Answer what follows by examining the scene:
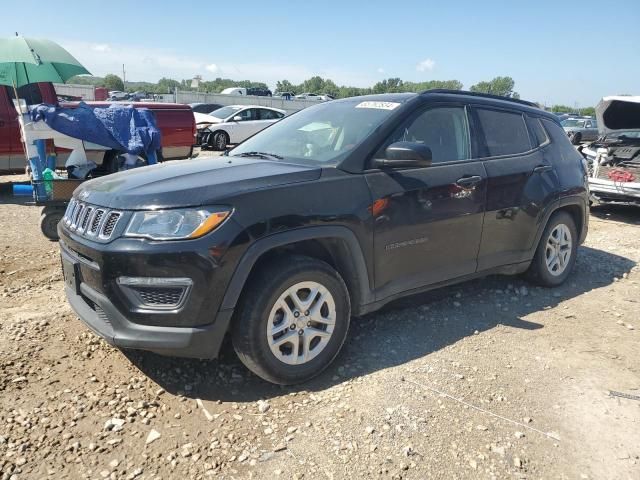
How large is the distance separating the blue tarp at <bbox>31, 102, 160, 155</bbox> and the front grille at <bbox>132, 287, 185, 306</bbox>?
4.99 m

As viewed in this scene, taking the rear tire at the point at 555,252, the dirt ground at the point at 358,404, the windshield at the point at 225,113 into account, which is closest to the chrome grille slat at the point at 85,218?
the dirt ground at the point at 358,404

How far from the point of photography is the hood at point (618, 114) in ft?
27.4

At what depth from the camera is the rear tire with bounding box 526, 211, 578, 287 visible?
469 cm

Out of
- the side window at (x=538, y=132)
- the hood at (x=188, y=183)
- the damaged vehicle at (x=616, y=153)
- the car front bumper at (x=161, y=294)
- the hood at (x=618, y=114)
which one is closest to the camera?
the car front bumper at (x=161, y=294)

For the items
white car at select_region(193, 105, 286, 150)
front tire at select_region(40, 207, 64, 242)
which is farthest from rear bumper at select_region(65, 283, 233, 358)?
white car at select_region(193, 105, 286, 150)

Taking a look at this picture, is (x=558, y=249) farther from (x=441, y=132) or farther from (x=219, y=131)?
(x=219, y=131)

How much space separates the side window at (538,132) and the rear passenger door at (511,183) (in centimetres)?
1

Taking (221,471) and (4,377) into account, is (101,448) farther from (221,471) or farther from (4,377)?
(4,377)

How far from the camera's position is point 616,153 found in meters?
8.85

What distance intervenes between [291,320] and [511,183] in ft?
7.51

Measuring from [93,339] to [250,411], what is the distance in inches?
55.1

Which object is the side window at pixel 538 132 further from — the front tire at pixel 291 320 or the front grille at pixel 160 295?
the front grille at pixel 160 295

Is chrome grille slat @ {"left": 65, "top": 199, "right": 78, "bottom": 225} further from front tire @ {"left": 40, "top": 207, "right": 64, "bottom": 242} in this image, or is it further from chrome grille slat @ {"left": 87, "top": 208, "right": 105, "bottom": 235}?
front tire @ {"left": 40, "top": 207, "right": 64, "bottom": 242}

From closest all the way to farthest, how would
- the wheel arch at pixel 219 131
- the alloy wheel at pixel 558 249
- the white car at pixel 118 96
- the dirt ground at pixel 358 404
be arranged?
the dirt ground at pixel 358 404 → the alloy wheel at pixel 558 249 → the wheel arch at pixel 219 131 → the white car at pixel 118 96
